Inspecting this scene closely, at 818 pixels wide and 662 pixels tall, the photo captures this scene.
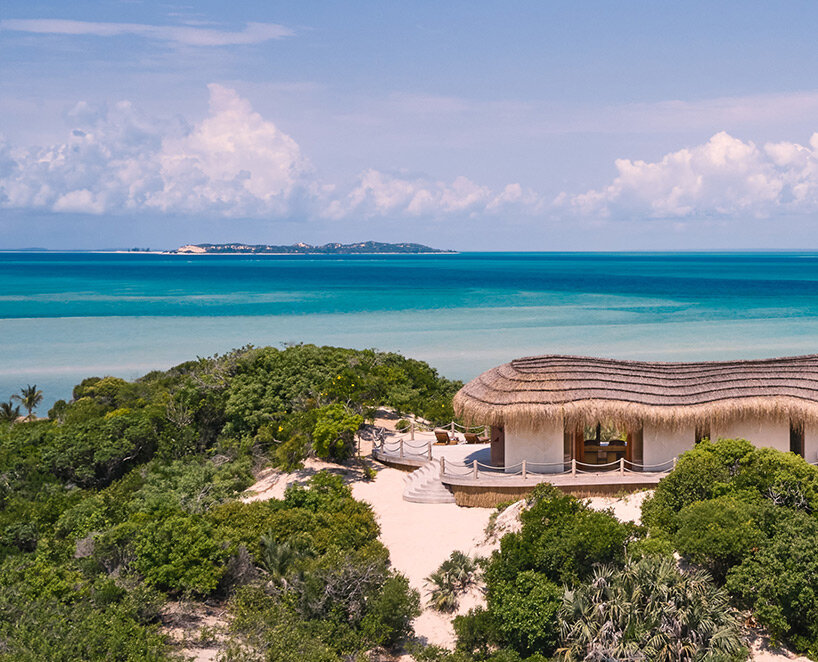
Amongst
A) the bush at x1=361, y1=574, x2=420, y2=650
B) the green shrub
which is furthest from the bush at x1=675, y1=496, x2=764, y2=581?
the green shrub

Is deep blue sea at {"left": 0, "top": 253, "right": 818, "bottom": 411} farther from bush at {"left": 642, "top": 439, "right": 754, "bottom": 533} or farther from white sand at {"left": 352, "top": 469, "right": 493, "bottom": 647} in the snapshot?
bush at {"left": 642, "top": 439, "right": 754, "bottom": 533}

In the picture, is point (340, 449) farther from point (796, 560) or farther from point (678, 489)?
point (796, 560)

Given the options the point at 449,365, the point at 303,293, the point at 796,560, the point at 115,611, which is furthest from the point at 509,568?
the point at 303,293

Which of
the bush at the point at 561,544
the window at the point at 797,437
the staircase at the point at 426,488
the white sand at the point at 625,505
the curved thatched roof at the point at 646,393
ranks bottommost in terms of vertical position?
the staircase at the point at 426,488

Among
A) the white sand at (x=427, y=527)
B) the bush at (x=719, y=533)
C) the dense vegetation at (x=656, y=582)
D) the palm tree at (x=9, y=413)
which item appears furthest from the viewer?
the palm tree at (x=9, y=413)

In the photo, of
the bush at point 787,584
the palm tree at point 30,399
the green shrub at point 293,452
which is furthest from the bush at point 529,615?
the palm tree at point 30,399

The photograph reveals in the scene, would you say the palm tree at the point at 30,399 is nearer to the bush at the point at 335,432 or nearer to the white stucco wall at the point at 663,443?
the bush at the point at 335,432

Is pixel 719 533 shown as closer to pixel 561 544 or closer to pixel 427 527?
pixel 561 544
